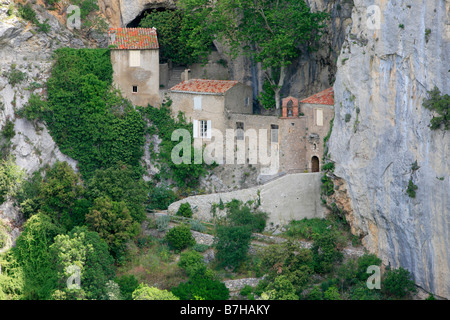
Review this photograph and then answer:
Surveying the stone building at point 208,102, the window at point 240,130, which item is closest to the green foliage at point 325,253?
the window at point 240,130

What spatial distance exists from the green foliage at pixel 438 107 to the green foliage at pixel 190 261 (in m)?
14.8

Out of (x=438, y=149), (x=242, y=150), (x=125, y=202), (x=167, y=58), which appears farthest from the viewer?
(x=167, y=58)

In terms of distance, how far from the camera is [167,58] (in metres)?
59.4

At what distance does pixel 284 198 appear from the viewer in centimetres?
5100

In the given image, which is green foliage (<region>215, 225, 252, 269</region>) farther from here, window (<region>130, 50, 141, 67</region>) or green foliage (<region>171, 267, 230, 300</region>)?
window (<region>130, 50, 141, 67</region>)

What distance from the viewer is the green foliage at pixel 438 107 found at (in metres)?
42.3

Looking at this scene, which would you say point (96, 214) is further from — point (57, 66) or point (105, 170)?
point (57, 66)

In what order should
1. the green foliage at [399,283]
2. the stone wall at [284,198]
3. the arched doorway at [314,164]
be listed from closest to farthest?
the green foliage at [399,283]
the stone wall at [284,198]
the arched doorway at [314,164]

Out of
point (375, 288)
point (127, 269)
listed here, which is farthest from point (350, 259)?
point (127, 269)

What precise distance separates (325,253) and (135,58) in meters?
18.6

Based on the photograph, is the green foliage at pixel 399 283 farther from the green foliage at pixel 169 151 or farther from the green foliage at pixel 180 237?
the green foliage at pixel 169 151

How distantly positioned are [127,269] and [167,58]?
58.5ft

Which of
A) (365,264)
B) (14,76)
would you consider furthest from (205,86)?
(365,264)
